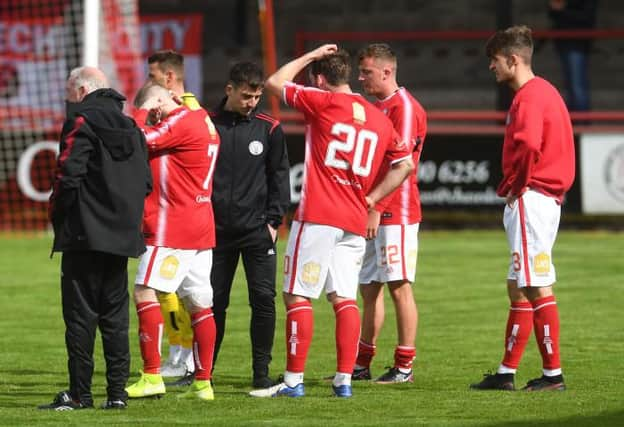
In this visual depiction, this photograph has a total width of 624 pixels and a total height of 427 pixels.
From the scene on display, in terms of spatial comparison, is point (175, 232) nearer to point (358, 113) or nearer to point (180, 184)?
point (180, 184)

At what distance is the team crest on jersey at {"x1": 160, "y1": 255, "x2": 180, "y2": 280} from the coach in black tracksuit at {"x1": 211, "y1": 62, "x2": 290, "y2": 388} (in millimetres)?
788

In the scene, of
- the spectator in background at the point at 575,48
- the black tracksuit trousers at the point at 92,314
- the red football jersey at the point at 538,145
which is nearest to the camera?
the black tracksuit trousers at the point at 92,314

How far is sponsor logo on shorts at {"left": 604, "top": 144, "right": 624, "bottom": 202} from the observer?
1952cm

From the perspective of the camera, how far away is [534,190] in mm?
9180

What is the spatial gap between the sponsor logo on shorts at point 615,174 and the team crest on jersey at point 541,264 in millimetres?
10641

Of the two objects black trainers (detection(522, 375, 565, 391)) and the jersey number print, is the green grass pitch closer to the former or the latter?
black trainers (detection(522, 375, 565, 391))

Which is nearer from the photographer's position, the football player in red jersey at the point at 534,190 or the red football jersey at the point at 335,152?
the red football jersey at the point at 335,152

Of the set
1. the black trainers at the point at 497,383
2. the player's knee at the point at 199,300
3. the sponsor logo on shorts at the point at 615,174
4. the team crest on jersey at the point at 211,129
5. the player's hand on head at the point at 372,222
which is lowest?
the sponsor logo on shorts at the point at 615,174

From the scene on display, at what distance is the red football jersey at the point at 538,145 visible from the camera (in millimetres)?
9031

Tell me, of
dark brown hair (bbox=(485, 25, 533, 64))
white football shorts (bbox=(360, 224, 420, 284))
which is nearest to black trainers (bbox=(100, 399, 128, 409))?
white football shorts (bbox=(360, 224, 420, 284))

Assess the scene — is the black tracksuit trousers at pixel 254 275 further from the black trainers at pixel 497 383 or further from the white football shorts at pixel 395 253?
the black trainers at pixel 497 383

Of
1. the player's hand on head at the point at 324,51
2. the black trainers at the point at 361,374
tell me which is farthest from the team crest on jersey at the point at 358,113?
the black trainers at the point at 361,374

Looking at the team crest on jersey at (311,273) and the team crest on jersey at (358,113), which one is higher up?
the team crest on jersey at (358,113)

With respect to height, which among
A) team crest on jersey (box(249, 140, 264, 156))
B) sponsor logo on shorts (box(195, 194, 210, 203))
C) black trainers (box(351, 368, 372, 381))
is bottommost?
black trainers (box(351, 368, 372, 381))
